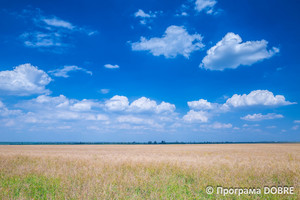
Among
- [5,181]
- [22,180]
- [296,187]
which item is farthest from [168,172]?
[5,181]

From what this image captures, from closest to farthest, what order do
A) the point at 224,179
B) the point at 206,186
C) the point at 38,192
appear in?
the point at 38,192 → the point at 206,186 → the point at 224,179

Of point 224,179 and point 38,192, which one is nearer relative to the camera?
point 38,192

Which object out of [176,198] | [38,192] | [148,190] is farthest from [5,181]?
[176,198]

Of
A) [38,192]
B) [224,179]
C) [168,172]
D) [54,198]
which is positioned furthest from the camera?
[168,172]

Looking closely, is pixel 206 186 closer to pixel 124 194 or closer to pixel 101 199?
pixel 124 194

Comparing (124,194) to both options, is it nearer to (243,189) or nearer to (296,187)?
(243,189)

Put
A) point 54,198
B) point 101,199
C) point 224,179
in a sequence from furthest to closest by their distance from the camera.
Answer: point 224,179
point 54,198
point 101,199

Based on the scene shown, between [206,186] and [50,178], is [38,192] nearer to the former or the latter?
[50,178]

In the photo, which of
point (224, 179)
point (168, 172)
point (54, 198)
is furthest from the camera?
point (168, 172)

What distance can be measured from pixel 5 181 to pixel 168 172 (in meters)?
8.41

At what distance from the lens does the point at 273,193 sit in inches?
280

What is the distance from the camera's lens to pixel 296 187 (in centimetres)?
746

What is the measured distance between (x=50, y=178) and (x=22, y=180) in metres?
1.47

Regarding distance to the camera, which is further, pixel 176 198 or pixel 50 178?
pixel 50 178
